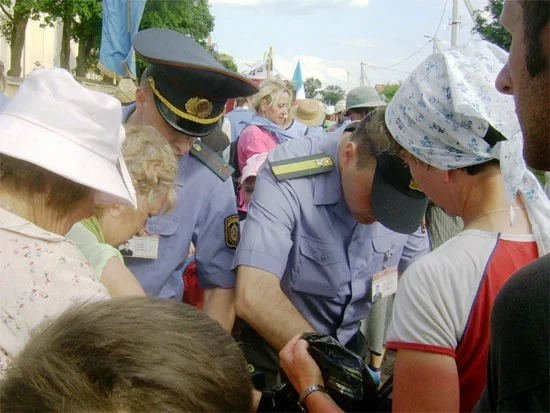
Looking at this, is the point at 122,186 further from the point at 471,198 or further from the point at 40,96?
the point at 471,198

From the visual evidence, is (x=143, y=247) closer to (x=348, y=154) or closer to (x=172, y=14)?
(x=348, y=154)

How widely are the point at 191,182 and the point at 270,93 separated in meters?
3.52

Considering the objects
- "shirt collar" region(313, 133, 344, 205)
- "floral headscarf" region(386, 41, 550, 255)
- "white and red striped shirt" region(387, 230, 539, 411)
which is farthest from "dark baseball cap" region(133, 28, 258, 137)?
"white and red striped shirt" region(387, 230, 539, 411)

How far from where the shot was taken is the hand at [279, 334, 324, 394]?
151 cm

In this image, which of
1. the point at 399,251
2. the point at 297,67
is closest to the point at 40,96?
the point at 399,251

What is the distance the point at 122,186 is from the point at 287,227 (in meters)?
0.76

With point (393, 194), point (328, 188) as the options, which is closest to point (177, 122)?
point (328, 188)

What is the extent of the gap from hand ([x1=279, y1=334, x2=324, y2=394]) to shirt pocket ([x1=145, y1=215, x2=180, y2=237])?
0.97 meters

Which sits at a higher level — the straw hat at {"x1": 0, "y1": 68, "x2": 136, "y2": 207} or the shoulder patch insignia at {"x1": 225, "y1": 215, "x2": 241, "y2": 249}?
the straw hat at {"x1": 0, "y1": 68, "x2": 136, "y2": 207}

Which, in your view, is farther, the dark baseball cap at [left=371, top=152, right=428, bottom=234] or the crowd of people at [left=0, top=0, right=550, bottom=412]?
the dark baseball cap at [left=371, top=152, right=428, bottom=234]

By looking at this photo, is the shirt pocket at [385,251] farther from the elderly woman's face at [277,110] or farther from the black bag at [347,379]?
the elderly woman's face at [277,110]

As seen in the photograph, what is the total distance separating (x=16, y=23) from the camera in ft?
108

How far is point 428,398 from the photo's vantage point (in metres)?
1.25

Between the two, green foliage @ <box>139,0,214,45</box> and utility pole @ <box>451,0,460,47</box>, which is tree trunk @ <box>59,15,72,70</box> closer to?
green foliage @ <box>139,0,214,45</box>
